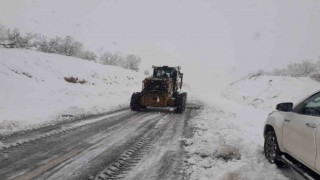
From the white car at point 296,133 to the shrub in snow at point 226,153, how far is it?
0.61 m

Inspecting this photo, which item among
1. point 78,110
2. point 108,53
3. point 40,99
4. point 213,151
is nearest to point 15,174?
point 213,151

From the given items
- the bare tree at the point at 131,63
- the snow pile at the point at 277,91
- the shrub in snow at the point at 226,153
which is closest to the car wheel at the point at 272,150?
the shrub in snow at the point at 226,153

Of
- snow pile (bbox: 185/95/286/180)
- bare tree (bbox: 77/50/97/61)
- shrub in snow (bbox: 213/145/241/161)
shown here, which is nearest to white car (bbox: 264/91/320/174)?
snow pile (bbox: 185/95/286/180)

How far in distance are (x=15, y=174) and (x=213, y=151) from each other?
154 inches

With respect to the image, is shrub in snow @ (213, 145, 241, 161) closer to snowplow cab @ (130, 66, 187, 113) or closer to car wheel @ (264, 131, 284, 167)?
car wheel @ (264, 131, 284, 167)

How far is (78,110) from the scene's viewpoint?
16.4 meters

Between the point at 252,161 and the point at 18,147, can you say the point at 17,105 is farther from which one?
the point at 252,161

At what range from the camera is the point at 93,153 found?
7.66 meters

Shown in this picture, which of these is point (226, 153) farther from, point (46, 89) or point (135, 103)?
point (46, 89)

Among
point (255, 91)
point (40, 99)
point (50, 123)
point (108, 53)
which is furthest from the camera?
point (108, 53)

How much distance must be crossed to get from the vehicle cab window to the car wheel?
1.02 m

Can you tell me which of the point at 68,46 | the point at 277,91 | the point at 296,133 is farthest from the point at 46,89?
the point at 68,46

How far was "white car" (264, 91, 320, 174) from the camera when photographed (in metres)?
5.05

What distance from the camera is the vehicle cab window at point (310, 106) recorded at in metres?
5.47
